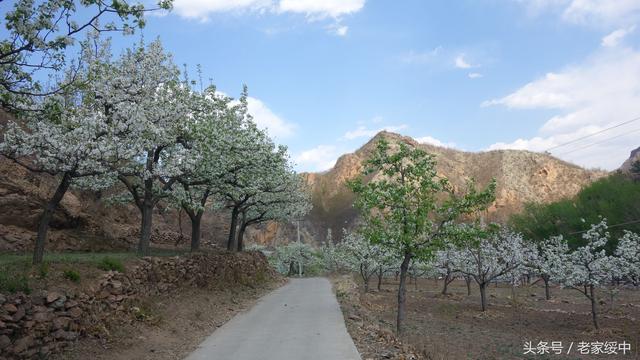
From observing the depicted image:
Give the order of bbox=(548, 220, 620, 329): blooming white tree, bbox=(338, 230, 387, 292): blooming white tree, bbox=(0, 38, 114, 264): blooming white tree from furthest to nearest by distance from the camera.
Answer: bbox=(338, 230, 387, 292): blooming white tree
bbox=(548, 220, 620, 329): blooming white tree
bbox=(0, 38, 114, 264): blooming white tree

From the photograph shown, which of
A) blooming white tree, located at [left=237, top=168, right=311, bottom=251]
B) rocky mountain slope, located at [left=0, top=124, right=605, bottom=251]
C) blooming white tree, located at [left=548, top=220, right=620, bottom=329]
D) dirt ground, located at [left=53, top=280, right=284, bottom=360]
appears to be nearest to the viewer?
dirt ground, located at [left=53, top=280, right=284, bottom=360]

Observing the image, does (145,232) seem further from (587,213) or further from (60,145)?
(587,213)

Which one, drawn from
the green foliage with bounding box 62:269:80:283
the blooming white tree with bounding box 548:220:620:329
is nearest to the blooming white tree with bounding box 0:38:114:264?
the green foliage with bounding box 62:269:80:283

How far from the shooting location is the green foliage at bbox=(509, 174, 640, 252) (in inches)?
1720

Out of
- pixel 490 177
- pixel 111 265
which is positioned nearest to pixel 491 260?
pixel 111 265

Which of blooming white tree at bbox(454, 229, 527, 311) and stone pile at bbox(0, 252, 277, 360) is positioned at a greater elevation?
blooming white tree at bbox(454, 229, 527, 311)

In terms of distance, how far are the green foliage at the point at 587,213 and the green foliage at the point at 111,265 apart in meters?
38.4

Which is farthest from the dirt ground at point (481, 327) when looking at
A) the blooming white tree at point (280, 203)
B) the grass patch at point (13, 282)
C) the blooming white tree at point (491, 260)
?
the blooming white tree at point (280, 203)

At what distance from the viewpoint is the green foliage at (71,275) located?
35.9 ft

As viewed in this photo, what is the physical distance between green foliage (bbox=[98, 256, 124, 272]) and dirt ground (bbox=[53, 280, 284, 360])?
1257mm

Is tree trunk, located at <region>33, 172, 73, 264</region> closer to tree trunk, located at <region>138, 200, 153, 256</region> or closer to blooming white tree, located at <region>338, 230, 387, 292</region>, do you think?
tree trunk, located at <region>138, 200, 153, 256</region>

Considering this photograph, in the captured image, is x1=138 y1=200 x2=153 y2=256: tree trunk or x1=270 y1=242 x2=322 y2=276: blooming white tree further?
x1=270 y1=242 x2=322 y2=276: blooming white tree

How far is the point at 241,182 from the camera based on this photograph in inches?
792

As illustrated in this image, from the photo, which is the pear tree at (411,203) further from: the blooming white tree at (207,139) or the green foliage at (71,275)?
the green foliage at (71,275)
